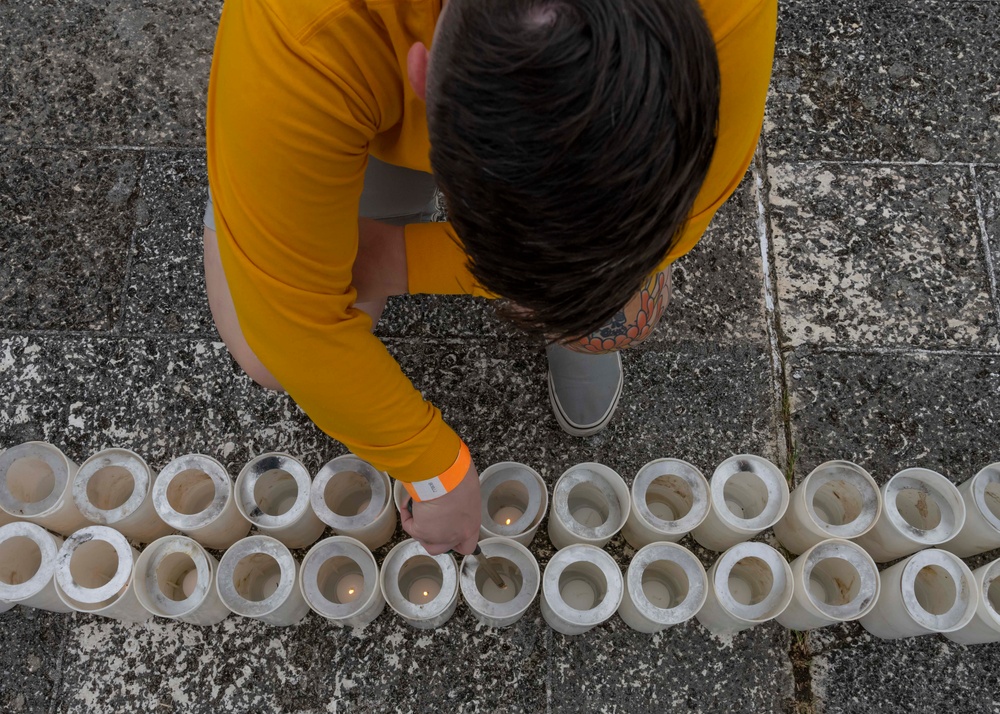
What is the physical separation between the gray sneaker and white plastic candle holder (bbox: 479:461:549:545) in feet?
0.59

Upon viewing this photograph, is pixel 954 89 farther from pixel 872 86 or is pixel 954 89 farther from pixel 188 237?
pixel 188 237

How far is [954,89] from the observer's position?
167 cm

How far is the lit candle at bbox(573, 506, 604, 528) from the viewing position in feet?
4.26

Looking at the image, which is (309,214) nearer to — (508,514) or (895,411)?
(508,514)

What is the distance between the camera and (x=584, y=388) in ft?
4.27

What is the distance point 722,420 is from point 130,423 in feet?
3.86

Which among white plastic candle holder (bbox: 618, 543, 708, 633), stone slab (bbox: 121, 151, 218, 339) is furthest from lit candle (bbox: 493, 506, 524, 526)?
stone slab (bbox: 121, 151, 218, 339)

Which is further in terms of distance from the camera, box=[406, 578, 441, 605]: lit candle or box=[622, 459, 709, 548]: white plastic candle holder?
box=[406, 578, 441, 605]: lit candle

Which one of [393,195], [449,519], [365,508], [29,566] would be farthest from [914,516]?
[29,566]

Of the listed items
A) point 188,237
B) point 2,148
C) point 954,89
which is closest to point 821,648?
point 954,89

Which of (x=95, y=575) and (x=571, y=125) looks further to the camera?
(x=95, y=575)

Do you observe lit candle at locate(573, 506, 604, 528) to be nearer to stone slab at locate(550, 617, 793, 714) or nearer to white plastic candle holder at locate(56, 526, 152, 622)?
stone slab at locate(550, 617, 793, 714)

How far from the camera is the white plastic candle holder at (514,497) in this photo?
3.74 ft

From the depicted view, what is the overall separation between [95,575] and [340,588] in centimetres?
41
